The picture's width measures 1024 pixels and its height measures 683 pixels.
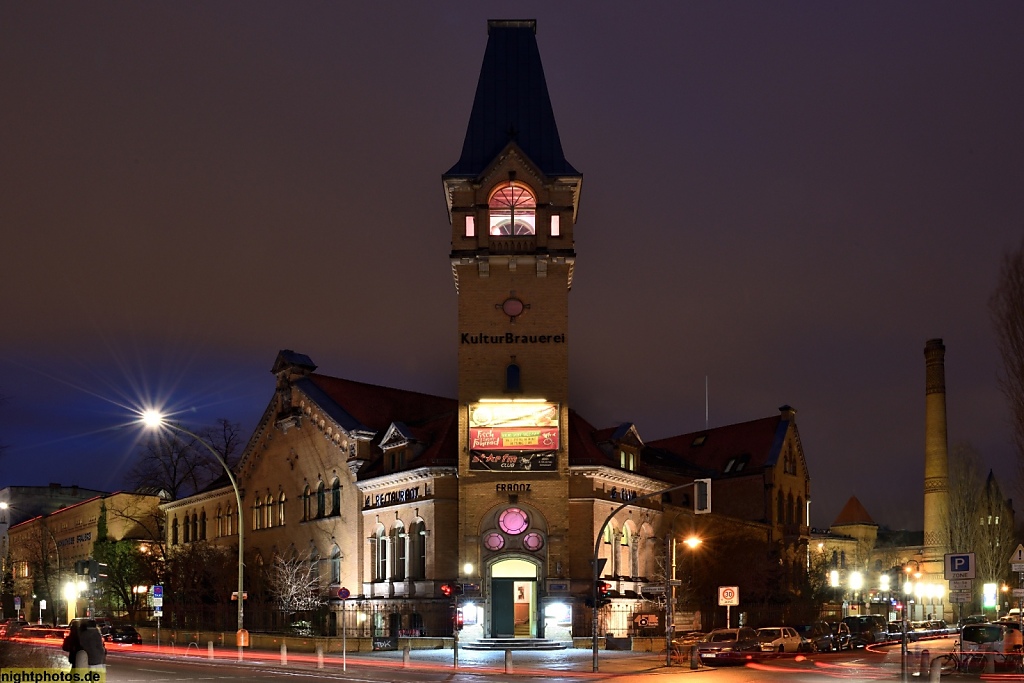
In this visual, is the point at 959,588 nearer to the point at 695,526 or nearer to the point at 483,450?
the point at 483,450

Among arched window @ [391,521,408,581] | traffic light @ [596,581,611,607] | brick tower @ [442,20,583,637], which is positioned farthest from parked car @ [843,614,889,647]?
arched window @ [391,521,408,581]

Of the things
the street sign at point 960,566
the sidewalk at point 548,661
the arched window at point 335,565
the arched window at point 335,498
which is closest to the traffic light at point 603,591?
the sidewalk at point 548,661

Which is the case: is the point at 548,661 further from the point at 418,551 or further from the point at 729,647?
the point at 418,551

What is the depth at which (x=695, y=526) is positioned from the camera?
6988cm

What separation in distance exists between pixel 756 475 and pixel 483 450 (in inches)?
1150

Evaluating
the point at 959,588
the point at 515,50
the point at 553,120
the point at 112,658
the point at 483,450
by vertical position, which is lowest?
the point at 112,658

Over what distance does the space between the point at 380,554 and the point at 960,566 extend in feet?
124

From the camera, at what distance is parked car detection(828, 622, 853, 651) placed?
187 feet

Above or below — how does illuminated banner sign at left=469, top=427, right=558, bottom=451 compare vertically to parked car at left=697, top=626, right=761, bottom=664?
above

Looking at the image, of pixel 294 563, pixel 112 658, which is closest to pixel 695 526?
pixel 294 563

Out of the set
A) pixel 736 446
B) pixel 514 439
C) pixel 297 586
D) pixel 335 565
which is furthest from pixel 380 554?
pixel 736 446

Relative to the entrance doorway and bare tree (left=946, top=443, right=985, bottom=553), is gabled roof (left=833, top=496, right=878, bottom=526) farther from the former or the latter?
the entrance doorway

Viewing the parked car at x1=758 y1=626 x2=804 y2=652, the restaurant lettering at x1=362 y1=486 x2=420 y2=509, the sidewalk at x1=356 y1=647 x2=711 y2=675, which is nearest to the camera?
the sidewalk at x1=356 y1=647 x2=711 y2=675

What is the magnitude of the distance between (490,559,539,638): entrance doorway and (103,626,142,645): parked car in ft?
66.4
